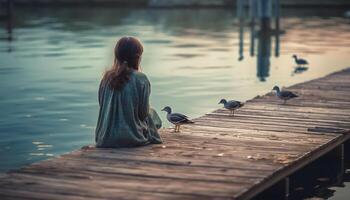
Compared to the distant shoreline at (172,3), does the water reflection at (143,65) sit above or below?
below

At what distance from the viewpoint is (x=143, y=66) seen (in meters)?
27.9

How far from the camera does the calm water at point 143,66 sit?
16.2m

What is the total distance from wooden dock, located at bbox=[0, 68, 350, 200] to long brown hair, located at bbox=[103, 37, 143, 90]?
0.89 meters

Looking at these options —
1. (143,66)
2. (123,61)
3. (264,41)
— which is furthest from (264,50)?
(123,61)

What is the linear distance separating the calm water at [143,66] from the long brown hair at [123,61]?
9.69 feet

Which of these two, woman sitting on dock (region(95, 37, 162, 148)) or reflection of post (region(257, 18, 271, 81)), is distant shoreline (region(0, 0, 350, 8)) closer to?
reflection of post (region(257, 18, 271, 81))

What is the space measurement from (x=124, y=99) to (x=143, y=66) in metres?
17.3

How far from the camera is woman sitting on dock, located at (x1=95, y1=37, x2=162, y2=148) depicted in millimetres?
10602

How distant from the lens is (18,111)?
59.3 ft

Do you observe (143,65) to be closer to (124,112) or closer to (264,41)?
(264,41)

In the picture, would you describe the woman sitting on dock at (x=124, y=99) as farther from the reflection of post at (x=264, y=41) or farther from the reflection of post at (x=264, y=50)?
the reflection of post at (x=264, y=41)

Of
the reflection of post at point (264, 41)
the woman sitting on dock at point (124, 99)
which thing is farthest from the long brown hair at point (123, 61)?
the reflection of post at point (264, 41)

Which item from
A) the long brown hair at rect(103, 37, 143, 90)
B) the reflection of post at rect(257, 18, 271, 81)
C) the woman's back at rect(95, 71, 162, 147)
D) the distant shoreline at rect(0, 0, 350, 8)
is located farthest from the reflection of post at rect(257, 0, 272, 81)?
the distant shoreline at rect(0, 0, 350, 8)

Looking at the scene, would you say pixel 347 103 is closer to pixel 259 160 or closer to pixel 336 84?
pixel 336 84
